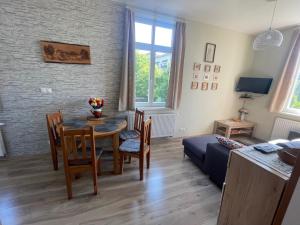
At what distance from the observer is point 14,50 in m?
2.33

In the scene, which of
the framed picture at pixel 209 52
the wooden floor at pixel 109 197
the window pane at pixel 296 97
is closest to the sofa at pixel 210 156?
the wooden floor at pixel 109 197

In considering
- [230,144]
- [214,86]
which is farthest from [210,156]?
[214,86]

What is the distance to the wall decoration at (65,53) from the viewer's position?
8.13 feet

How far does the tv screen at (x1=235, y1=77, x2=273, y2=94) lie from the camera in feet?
12.2

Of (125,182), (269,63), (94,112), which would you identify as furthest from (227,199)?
(269,63)

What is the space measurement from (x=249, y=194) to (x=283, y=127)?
333 centimetres

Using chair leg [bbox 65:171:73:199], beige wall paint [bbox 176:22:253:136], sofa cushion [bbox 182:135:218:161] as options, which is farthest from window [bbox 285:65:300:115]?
chair leg [bbox 65:171:73:199]

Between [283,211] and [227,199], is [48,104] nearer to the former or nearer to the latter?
[227,199]

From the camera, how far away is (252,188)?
3.68ft

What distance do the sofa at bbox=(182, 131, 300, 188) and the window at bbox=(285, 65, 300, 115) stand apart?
5.92ft

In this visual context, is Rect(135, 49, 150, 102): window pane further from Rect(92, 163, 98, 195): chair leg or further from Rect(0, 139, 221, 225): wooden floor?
Rect(92, 163, 98, 195): chair leg

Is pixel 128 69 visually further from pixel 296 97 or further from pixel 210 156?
pixel 296 97

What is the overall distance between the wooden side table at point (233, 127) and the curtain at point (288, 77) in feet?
2.43

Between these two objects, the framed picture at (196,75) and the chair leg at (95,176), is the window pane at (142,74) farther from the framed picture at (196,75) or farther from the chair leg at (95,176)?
the chair leg at (95,176)
